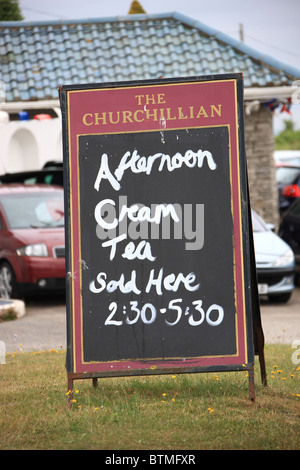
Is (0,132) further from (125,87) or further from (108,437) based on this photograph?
(108,437)

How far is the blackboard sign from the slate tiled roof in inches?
392

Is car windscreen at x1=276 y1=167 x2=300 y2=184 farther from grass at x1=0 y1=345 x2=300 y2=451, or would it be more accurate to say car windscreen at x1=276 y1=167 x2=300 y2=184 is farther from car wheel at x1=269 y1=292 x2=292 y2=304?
grass at x1=0 y1=345 x2=300 y2=451

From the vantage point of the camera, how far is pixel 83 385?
19.2 ft

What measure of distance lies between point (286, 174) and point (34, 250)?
7.91 metres

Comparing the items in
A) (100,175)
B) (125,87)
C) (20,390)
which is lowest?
(20,390)

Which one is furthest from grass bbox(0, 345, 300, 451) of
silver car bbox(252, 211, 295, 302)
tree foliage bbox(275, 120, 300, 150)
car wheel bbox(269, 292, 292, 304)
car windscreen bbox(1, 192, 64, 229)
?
tree foliage bbox(275, 120, 300, 150)

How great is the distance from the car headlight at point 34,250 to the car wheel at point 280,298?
11.0 feet

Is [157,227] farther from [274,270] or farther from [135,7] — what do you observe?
[135,7]

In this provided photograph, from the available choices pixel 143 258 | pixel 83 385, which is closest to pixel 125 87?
pixel 143 258

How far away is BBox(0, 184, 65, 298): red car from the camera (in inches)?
427

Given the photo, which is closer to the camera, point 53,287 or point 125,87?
point 125,87

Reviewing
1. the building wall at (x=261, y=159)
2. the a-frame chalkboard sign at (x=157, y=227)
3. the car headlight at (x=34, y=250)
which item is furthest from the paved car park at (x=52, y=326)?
the building wall at (x=261, y=159)

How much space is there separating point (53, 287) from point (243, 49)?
7443mm
